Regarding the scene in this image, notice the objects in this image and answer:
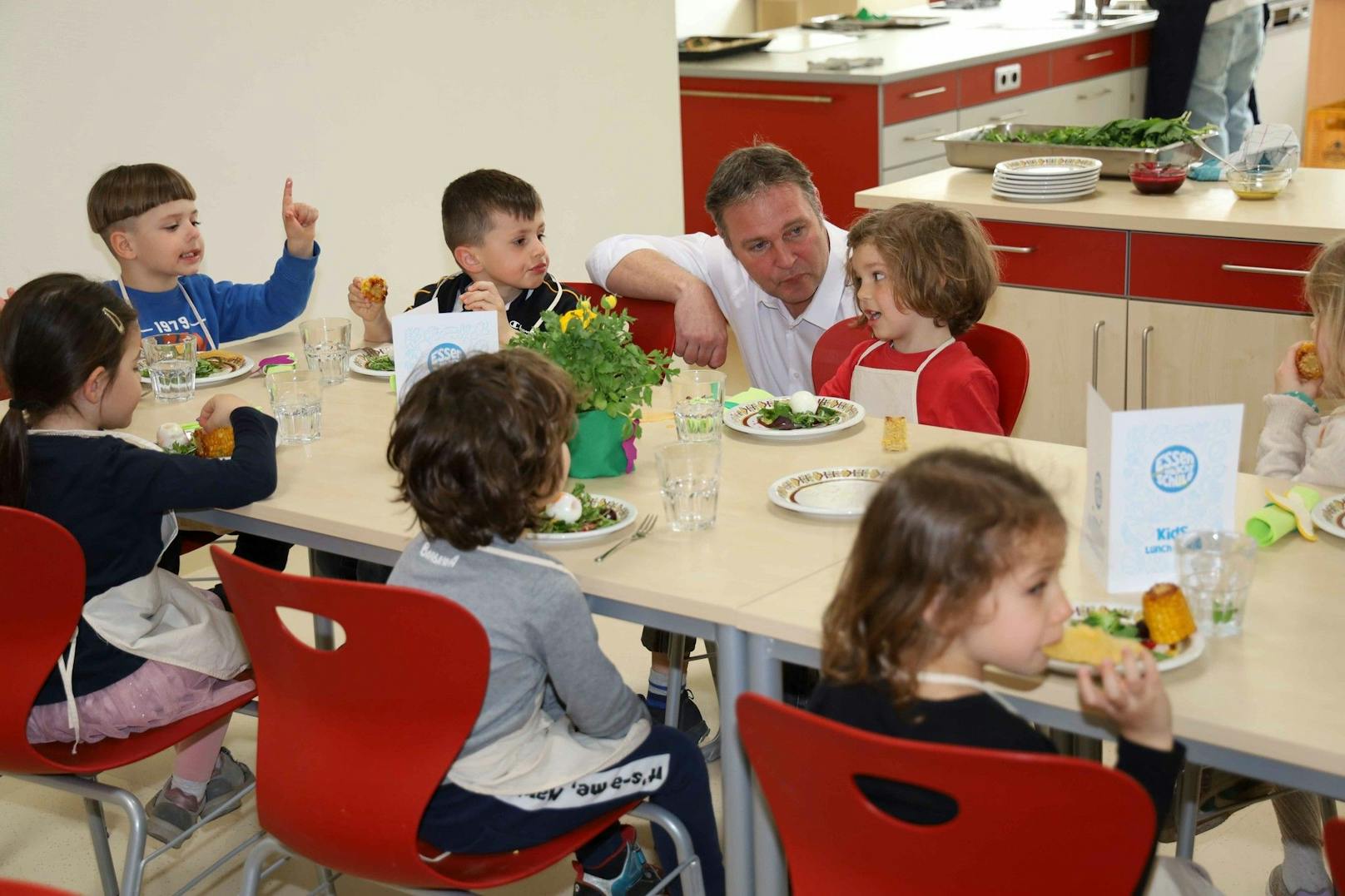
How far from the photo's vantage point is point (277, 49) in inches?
158

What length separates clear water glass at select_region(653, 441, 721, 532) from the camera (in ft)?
6.04

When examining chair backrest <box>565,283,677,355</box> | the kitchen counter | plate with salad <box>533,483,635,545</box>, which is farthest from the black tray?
plate with salad <box>533,483,635,545</box>

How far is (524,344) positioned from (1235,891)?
1.43 meters

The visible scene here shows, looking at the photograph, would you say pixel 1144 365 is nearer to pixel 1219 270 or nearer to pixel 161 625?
pixel 1219 270

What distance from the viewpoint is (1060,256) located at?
3723 mm

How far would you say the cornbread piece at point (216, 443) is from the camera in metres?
2.22

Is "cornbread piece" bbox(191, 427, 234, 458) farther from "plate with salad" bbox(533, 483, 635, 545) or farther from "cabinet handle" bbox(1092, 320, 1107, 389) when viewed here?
"cabinet handle" bbox(1092, 320, 1107, 389)

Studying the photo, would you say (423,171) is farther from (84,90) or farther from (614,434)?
(614,434)

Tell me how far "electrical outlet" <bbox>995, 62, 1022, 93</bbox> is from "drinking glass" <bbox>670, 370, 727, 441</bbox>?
415 centimetres

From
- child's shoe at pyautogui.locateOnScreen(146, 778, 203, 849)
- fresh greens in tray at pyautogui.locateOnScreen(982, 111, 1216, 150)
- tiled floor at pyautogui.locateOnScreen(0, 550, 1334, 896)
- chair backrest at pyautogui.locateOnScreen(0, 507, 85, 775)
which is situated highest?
fresh greens in tray at pyautogui.locateOnScreen(982, 111, 1216, 150)

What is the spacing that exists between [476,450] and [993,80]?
4884 mm

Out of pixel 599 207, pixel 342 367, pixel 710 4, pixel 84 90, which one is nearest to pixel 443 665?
pixel 342 367

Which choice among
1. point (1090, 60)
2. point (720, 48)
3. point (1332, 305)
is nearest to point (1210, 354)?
point (1332, 305)

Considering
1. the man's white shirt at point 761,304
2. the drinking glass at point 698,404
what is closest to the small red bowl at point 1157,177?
the man's white shirt at point 761,304
